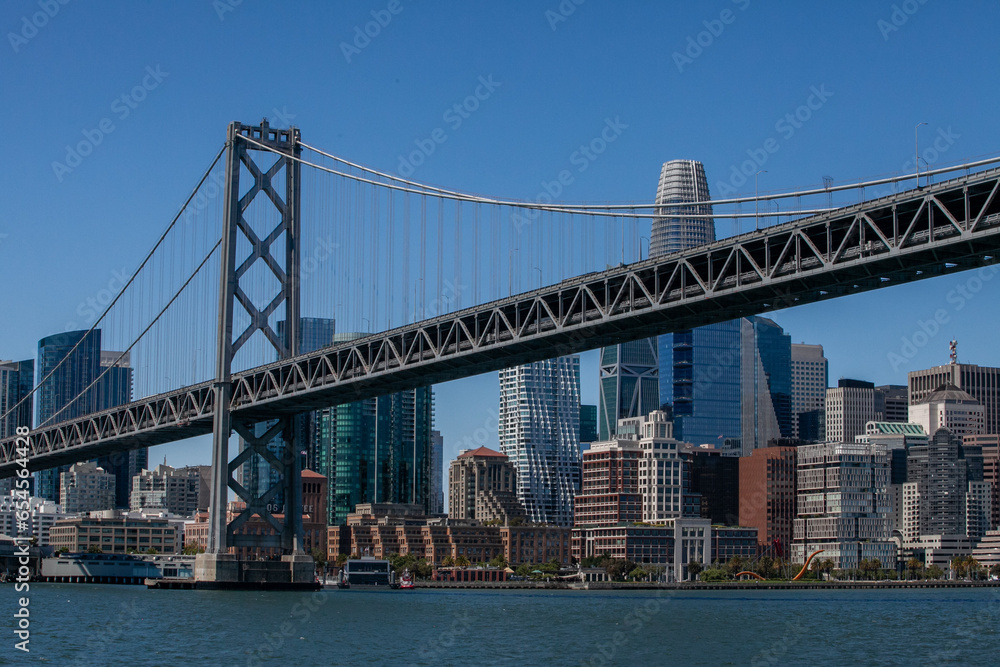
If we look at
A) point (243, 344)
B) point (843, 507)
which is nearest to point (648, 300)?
point (243, 344)

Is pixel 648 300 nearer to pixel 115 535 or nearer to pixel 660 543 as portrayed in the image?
pixel 660 543

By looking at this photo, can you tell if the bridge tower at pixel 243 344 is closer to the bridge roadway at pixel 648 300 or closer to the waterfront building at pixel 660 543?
the bridge roadway at pixel 648 300

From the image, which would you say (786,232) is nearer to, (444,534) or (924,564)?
(444,534)

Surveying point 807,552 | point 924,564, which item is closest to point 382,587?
point 807,552

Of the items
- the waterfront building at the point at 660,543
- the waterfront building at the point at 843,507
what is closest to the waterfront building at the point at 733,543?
the waterfront building at the point at 660,543

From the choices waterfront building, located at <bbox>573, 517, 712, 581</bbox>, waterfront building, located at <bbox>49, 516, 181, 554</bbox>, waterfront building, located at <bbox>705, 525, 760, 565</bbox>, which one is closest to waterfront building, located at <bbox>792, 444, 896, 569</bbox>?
waterfront building, located at <bbox>705, 525, 760, 565</bbox>

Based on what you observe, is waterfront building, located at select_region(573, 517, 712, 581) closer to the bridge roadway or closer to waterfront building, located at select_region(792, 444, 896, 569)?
waterfront building, located at select_region(792, 444, 896, 569)

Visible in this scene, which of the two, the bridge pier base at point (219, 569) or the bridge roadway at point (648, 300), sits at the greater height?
the bridge roadway at point (648, 300)
